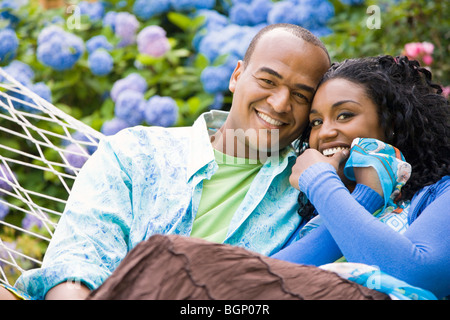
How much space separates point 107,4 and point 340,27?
1.38 metres

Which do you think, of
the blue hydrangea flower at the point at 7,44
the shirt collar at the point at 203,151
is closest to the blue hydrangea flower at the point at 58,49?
the blue hydrangea flower at the point at 7,44

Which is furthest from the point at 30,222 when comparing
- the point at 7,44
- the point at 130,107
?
the point at 7,44

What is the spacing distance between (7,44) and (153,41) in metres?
0.75

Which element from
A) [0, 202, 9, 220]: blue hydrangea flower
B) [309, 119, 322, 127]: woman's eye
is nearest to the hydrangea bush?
[0, 202, 9, 220]: blue hydrangea flower

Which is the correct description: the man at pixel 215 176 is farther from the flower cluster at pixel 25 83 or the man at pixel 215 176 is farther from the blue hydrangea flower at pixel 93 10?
the blue hydrangea flower at pixel 93 10

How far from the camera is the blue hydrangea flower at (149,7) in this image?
10.9ft

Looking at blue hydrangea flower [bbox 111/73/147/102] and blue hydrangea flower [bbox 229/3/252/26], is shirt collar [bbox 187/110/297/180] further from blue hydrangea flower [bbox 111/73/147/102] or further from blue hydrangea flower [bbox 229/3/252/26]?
blue hydrangea flower [bbox 229/3/252/26]

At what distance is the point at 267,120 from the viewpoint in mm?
1959

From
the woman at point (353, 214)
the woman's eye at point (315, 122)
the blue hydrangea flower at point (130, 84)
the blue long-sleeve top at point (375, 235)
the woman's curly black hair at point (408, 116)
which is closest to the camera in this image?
the woman at point (353, 214)

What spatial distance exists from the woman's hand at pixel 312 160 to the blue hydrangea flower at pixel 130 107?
1384mm

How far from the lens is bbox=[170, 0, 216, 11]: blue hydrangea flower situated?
330 centimetres

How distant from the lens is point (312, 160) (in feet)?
5.62

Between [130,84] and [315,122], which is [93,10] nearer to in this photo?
[130,84]

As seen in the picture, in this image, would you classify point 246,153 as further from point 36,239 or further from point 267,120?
point 36,239
